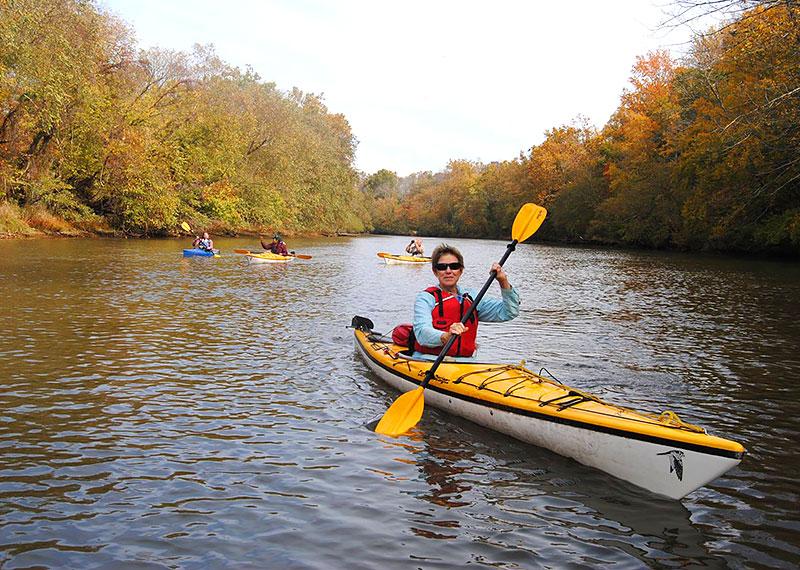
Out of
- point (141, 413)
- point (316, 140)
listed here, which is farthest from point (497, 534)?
point (316, 140)

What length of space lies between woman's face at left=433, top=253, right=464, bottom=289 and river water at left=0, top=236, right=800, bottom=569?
1280mm

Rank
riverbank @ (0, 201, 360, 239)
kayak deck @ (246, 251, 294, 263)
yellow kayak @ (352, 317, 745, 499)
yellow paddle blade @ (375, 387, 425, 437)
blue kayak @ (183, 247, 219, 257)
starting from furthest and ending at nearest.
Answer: riverbank @ (0, 201, 360, 239) → blue kayak @ (183, 247, 219, 257) → kayak deck @ (246, 251, 294, 263) → yellow paddle blade @ (375, 387, 425, 437) → yellow kayak @ (352, 317, 745, 499)

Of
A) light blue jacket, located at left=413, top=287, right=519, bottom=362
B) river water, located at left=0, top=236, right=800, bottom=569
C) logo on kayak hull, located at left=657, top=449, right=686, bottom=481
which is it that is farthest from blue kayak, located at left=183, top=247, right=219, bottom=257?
logo on kayak hull, located at left=657, top=449, right=686, bottom=481

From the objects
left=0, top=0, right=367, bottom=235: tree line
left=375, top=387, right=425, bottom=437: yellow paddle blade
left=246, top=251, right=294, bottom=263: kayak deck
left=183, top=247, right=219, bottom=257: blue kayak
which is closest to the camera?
left=375, top=387, right=425, bottom=437: yellow paddle blade

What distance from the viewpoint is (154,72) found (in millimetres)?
37969

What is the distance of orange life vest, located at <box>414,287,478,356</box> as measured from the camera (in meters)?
6.48

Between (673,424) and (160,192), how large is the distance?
109 feet

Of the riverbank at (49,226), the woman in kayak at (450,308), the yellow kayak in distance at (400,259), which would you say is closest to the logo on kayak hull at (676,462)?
the woman in kayak at (450,308)

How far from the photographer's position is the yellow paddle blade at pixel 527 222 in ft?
22.6

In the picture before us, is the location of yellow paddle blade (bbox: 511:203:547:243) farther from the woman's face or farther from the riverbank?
the riverbank

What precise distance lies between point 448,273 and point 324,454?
211 cm

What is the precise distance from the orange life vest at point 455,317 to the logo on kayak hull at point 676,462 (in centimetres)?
255

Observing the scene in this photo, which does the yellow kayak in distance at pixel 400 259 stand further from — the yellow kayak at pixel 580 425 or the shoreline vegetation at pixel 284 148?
the yellow kayak at pixel 580 425

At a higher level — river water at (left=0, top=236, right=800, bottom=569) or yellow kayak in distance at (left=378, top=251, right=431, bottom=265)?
yellow kayak in distance at (left=378, top=251, right=431, bottom=265)
